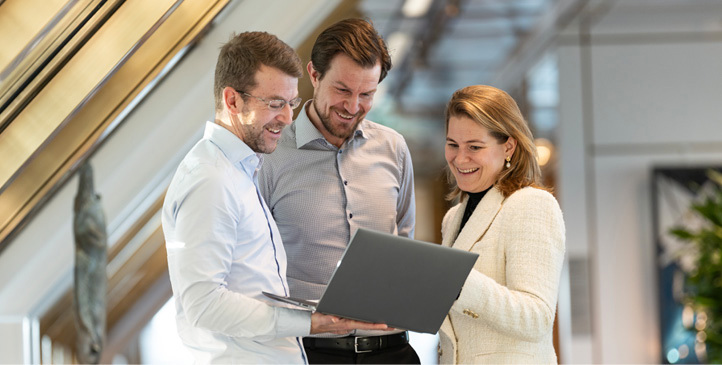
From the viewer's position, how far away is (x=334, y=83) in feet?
6.26

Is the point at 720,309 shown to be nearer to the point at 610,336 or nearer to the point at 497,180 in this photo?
the point at 497,180

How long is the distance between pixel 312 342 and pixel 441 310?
52 cm

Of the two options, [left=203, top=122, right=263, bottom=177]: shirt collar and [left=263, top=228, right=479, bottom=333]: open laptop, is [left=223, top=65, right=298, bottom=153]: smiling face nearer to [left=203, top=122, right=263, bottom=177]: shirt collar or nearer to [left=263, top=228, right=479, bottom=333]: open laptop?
[left=203, top=122, right=263, bottom=177]: shirt collar

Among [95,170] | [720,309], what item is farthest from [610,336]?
[95,170]

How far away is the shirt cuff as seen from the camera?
148cm

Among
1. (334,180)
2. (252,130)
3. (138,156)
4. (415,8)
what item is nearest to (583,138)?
(415,8)

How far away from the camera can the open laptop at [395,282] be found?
1403 millimetres

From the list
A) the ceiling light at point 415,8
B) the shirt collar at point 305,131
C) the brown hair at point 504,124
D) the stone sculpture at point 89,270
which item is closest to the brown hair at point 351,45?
the shirt collar at point 305,131

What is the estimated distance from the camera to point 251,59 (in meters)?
1.54

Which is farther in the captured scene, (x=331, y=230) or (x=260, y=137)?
(x=331, y=230)

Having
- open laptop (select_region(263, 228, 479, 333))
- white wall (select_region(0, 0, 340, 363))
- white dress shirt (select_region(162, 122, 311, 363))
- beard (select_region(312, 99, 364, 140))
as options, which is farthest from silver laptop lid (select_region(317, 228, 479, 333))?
white wall (select_region(0, 0, 340, 363))

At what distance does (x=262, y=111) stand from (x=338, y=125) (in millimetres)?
429

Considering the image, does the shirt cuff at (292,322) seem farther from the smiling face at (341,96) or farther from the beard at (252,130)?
the smiling face at (341,96)

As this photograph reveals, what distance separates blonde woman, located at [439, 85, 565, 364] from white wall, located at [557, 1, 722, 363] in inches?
202
